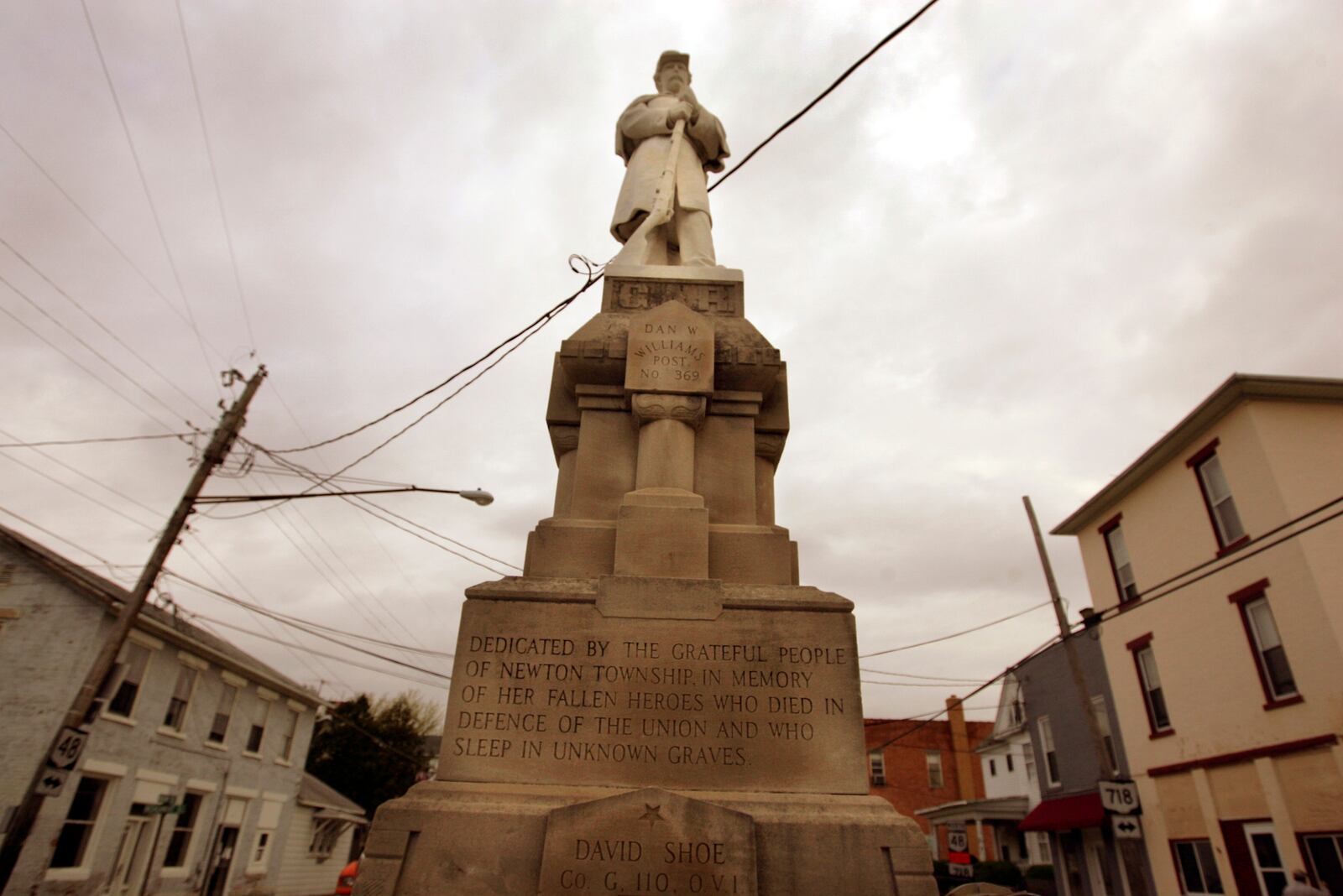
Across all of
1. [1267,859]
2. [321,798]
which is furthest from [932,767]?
[321,798]

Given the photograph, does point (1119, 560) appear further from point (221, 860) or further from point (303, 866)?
point (303, 866)

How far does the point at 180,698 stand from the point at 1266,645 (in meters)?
26.0

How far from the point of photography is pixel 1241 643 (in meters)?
14.6

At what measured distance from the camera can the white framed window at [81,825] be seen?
1702 centimetres

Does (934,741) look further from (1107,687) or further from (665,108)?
(665,108)

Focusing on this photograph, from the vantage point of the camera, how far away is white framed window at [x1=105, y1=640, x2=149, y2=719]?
Result: 61.4 feet

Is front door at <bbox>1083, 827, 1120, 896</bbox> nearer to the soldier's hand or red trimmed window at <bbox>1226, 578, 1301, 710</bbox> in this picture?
red trimmed window at <bbox>1226, 578, 1301, 710</bbox>

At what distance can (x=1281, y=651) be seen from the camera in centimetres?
1372

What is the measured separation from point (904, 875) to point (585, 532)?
2685 millimetres

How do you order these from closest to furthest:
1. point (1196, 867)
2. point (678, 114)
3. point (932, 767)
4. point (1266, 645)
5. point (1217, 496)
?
1. point (678, 114)
2. point (1266, 645)
3. point (1196, 867)
4. point (1217, 496)
5. point (932, 767)

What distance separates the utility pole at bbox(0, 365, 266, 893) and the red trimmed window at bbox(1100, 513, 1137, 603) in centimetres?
2031

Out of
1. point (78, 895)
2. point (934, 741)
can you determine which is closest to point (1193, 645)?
point (78, 895)

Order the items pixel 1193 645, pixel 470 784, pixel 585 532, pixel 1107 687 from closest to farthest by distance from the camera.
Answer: pixel 470 784, pixel 585 532, pixel 1193 645, pixel 1107 687

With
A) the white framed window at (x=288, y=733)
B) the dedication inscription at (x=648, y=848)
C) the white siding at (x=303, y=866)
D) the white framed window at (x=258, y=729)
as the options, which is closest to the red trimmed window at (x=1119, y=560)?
the dedication inscription at (x=648, y=848)
